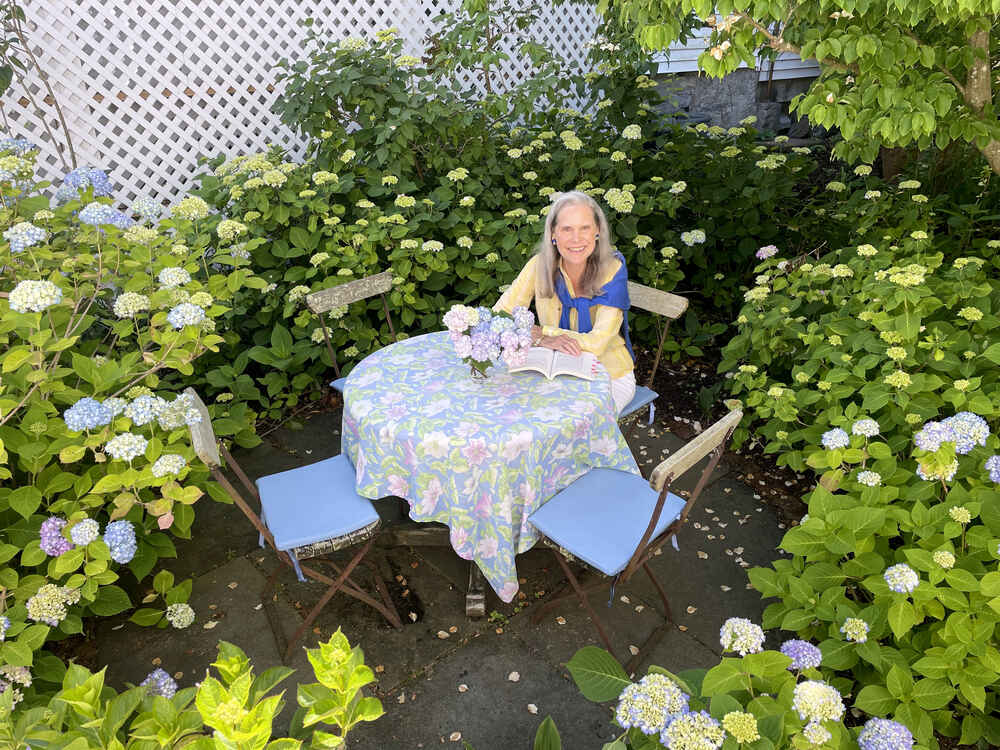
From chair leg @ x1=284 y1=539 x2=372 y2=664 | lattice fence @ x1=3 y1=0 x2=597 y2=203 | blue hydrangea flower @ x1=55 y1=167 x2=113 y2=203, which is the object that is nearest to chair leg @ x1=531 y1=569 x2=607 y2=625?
Answer: chair leg @ x1=284 y1=539 x2=372 y2=664

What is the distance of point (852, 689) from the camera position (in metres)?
2.23

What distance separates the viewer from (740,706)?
1223mm

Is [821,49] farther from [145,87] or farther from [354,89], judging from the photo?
[145,87]

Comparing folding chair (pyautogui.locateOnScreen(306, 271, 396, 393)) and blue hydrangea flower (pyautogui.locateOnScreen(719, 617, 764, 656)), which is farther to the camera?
folding chair (pyautogui.locateOnScreen(306, 271, 396, 393))

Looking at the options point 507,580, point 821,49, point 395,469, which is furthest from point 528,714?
point 821,49

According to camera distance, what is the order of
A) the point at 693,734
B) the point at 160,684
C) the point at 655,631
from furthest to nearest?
the point at 655,631 < the point at 160,684 < the point at 693,734

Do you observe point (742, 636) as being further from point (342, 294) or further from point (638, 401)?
point (342, 294)

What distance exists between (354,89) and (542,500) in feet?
10.1

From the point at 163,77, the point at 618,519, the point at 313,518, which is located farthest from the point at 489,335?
the point at 163,77

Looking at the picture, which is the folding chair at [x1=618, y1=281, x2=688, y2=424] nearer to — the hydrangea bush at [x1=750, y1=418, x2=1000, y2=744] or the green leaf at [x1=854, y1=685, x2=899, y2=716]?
the hydrangea bush at [x1=750, y1=418, x2=1000, y2=744]

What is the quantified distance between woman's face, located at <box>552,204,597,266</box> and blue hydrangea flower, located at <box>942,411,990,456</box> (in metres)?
1.56

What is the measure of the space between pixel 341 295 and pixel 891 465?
2610 mm

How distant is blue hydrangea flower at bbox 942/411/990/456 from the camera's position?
1.92 metres

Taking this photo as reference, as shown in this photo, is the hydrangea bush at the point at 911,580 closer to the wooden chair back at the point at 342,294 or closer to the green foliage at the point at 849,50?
the green foliage at the point at 849,50
